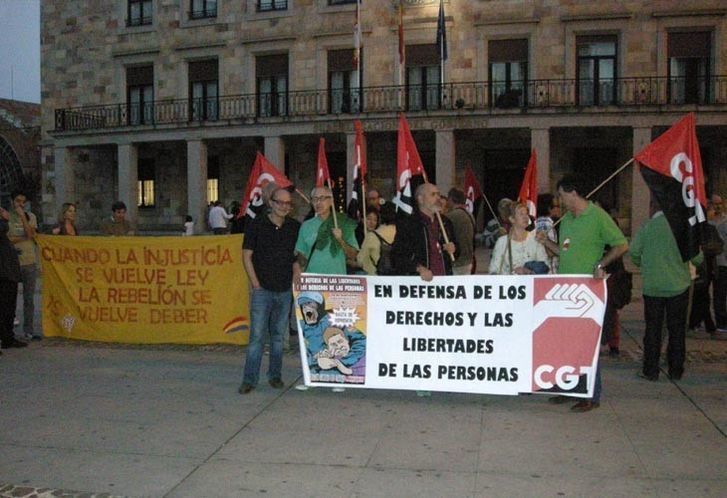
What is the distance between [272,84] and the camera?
101 feet

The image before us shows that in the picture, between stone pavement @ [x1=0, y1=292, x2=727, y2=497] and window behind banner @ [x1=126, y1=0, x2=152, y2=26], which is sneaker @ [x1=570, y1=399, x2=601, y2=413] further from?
window behind banner @ [x1=126, y1=0, x2=152, y2=26]

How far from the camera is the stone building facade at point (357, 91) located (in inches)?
1055

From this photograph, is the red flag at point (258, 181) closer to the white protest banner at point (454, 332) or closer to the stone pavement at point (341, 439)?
the stone pavement at point (341, 439)

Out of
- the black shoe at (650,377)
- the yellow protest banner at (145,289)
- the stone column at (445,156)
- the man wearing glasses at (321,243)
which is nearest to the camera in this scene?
the black shoe at (650,377)

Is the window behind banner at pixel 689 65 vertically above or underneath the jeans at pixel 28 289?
above

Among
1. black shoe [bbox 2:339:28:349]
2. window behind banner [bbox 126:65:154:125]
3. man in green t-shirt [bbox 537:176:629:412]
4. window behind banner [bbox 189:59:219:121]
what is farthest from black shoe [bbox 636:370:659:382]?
window behind banner [bbox 126:65:154:125]

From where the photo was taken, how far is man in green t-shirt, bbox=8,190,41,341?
9844 mm

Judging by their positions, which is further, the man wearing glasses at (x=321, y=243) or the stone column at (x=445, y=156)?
the stone column at (x=445, y=156)

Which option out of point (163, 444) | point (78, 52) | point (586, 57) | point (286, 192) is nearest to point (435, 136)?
point (586, 57)

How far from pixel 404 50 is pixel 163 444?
971 inches

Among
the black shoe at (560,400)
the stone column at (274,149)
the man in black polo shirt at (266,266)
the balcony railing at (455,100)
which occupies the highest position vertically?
the balcony railing at (455,100)

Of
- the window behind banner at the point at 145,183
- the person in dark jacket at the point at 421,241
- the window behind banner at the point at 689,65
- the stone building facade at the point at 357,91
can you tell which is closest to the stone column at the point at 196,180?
the stone building facade at the point at 357,91

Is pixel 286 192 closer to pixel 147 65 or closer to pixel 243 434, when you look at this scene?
pixel 243 434

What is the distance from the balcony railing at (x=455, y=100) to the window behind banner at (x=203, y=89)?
0.04 m
